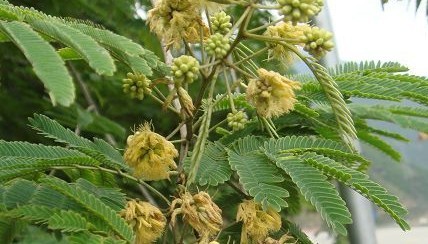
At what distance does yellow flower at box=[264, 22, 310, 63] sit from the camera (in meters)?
1.19

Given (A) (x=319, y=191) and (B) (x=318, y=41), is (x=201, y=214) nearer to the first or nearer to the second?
(A) (x=319, y=191)

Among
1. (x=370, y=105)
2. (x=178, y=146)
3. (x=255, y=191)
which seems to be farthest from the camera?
(x=370, y=105)

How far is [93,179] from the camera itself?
127 cm

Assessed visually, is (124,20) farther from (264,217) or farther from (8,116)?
(264,217)

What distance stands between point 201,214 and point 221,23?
371 mm

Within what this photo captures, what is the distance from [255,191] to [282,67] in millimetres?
281

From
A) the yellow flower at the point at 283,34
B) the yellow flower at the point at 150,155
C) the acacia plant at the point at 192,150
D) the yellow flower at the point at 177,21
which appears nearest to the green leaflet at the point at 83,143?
the acacia plant at the point at 192,150

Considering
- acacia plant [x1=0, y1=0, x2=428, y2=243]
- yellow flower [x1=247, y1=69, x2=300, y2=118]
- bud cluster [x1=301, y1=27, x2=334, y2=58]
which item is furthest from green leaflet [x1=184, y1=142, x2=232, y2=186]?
bud cluster [x1=301, y1=27, x2=334, y2=58]

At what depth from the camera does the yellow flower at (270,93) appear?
43.4 inches

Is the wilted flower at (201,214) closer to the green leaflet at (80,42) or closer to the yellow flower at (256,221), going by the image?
the yellow flower at (256,221)

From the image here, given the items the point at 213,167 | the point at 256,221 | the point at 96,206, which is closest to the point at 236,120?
the point at 213,167

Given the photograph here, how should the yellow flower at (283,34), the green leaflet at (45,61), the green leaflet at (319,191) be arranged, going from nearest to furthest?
the green leaflet at (45,61) < the green leaflet at (319,191) < the yellow flower at (283,34)

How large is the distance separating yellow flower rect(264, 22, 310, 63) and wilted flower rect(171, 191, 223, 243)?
→ 0.94 feet

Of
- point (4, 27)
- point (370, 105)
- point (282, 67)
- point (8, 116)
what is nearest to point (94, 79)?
point (8, 116)
